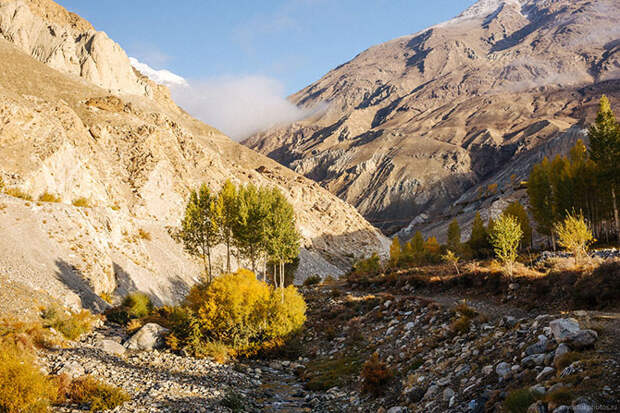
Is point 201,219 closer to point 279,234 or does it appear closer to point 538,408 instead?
point 279,234

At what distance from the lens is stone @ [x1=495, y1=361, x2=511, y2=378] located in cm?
1007

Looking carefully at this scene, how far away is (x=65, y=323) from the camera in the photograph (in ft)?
62.4

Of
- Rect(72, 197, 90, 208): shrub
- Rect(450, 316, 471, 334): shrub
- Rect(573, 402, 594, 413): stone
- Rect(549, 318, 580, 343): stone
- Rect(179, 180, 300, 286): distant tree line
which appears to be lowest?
Rect(450, 316, 471, 334): shrub

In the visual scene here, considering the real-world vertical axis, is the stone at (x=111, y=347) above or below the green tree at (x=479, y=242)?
above

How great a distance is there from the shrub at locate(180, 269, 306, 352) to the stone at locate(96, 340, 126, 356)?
347 cm

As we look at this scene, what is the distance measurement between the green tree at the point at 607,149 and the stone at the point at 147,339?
46.2 metres

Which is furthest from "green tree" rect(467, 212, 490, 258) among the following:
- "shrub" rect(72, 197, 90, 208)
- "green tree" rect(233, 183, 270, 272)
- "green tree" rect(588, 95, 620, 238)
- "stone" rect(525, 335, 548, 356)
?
"shrub" rect(72, 197, 90, 208)

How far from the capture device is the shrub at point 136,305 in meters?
26.2

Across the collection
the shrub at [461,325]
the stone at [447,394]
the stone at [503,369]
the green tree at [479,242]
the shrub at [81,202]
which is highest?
the shrub at [81,202]

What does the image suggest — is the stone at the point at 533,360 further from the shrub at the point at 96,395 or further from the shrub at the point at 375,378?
the shrub at the point at 96,395

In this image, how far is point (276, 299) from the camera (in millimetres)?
24578

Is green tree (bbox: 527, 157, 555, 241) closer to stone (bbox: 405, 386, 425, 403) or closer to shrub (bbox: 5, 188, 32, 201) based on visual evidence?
stone (bbox: 405, 386, 425, 403)

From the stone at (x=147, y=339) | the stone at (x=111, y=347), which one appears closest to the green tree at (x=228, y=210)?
the stone at (x=147, y=339)

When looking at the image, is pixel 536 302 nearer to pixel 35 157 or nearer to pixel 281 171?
pixel 35 157
